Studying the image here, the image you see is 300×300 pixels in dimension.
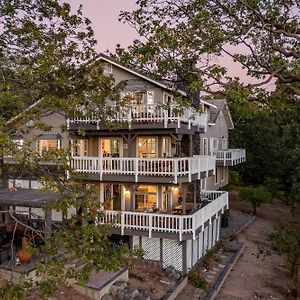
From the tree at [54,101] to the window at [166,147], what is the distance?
8.52m

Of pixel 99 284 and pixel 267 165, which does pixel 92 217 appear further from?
pixel 267 165

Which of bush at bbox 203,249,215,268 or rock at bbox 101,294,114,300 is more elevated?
rock at bbox 101,294,114,300

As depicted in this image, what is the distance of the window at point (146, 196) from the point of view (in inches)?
950

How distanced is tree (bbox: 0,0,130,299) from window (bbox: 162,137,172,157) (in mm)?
8524

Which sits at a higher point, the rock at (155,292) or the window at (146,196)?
the window at (146,196)

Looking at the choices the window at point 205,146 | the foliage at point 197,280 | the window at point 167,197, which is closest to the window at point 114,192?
the window at point 167,197

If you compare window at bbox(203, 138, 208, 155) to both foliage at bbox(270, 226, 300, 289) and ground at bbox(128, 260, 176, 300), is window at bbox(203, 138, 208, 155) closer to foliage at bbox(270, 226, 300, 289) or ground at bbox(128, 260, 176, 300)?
foliage at bbox(270, 226, 300, 289)

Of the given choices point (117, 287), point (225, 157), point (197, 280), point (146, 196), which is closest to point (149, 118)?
point (146, 196)

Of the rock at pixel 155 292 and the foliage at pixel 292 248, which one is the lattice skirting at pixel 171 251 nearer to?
the rock at pixel 155 292

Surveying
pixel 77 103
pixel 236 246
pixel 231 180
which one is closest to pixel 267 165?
pixel 231 180

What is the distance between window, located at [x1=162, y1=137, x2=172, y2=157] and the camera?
24.3 m

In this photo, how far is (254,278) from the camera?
21875 mm

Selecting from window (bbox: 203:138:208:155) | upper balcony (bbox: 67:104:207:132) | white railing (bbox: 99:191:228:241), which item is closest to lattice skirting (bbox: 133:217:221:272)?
white railing (bbox: 99:191:228:241)

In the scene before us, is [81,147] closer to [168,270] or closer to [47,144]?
[47,144]
